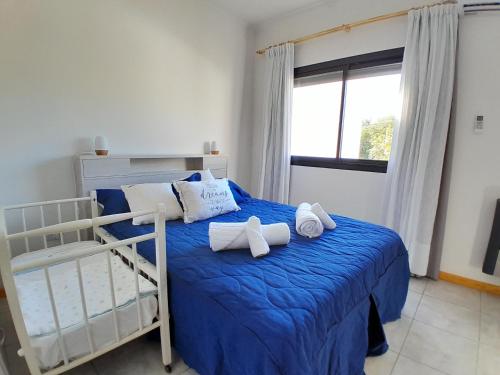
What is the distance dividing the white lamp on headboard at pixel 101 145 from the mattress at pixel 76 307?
3.05 feet

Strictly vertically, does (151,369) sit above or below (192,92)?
below

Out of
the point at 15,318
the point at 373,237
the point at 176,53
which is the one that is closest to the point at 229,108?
the point at 176,53

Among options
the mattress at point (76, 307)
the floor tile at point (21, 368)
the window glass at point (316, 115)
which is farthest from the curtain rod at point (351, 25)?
the floor tile at point (21, 368)

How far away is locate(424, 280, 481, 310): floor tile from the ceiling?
9.94ft

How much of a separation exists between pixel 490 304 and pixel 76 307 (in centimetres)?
284

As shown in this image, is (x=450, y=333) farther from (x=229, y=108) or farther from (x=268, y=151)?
(x=229, y=108)

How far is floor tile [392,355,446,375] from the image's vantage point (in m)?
1.37

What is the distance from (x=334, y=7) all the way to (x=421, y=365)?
10.4 ft

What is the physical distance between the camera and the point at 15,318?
0.88 metres

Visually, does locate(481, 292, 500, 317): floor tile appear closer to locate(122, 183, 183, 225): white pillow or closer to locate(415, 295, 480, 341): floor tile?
locate(415, 295, 480, 341): floor tile

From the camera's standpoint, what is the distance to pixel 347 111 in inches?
113

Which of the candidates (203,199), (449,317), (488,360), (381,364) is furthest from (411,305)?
(203,199)

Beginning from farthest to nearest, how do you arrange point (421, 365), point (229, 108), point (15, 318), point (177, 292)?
1. point (229, 108)
2. point (421, 365)
3. point (177, 292)
4. point (15, 318)

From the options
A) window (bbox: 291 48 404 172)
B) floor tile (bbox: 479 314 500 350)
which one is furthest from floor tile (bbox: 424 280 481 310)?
window (bbox: 291 48 404 172)
